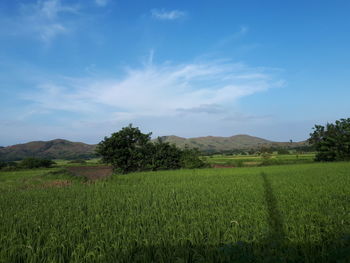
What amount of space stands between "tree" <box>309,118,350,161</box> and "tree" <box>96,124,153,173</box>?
25791mm

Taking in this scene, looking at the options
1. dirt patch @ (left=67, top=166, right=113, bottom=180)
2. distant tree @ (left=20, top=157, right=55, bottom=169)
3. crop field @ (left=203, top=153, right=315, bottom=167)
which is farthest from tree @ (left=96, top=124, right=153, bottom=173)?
distant tree @ (left=20, top=157, right=55, bottom=169)

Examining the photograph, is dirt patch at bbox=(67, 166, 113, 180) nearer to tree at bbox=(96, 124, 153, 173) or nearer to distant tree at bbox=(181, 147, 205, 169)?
tree at bbox=(96, 124, 153, 173)

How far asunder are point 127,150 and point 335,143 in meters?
29.5

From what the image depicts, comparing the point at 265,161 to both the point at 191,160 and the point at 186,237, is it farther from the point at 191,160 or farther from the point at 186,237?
the point at 186,237

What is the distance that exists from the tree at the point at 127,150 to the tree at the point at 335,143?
25791 millimetres

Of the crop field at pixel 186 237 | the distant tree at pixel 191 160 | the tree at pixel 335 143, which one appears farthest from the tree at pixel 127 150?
the tree at pixel 335 143

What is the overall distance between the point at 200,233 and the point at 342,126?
3940cm

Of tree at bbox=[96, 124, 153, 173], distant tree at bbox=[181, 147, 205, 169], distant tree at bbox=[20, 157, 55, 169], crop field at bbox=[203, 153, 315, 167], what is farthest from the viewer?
distant tree at bbox=[20, 157, 55, 169]

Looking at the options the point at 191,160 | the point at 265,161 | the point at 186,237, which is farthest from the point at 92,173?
the point at 265,161

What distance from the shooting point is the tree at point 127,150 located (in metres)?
27.6

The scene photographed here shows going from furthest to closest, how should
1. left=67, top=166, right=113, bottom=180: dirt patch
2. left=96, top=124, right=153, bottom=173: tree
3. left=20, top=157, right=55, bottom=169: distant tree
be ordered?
left=20, top=157, right=55, bottom=169: distant tree
left=96, top=124, right=153, bottom=173: tree
left=67, top=166, right=113, bottom=180: dirt patch

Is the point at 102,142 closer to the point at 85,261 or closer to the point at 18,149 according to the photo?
the point at 85,261

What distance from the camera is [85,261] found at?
4324 millimetres

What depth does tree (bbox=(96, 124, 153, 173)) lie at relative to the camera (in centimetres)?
2759
